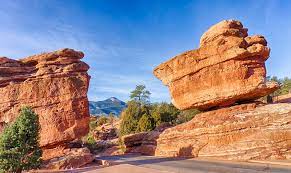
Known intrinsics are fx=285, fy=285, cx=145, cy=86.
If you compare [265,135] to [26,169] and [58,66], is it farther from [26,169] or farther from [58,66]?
[58,66]

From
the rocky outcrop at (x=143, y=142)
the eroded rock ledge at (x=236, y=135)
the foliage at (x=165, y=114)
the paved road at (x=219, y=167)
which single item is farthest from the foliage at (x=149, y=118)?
the paved road at (x=219, y=167)

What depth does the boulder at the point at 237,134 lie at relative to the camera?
64.7 feet

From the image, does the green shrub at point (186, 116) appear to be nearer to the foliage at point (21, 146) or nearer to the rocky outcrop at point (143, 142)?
the rocky outcrop at point (143, 142)

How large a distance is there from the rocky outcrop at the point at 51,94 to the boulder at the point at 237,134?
9.22 m

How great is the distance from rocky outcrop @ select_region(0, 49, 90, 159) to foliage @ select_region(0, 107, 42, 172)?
5077mm

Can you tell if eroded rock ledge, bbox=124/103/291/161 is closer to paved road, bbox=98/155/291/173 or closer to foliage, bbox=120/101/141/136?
paved road, bbox=98/155/291/173

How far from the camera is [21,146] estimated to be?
18.7 m

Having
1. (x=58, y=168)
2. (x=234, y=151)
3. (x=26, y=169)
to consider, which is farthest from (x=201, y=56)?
(x=26, y=169)

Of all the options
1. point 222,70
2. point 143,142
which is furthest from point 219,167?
point 143,142

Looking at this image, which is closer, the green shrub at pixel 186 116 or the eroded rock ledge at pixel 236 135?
the eroded rock ledge at pixel 236 135

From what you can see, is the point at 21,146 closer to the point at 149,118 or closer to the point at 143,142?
the point at 143,142

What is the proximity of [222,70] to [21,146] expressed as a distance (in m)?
18.1

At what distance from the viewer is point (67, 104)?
2523 cm

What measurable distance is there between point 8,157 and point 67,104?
7.86m
